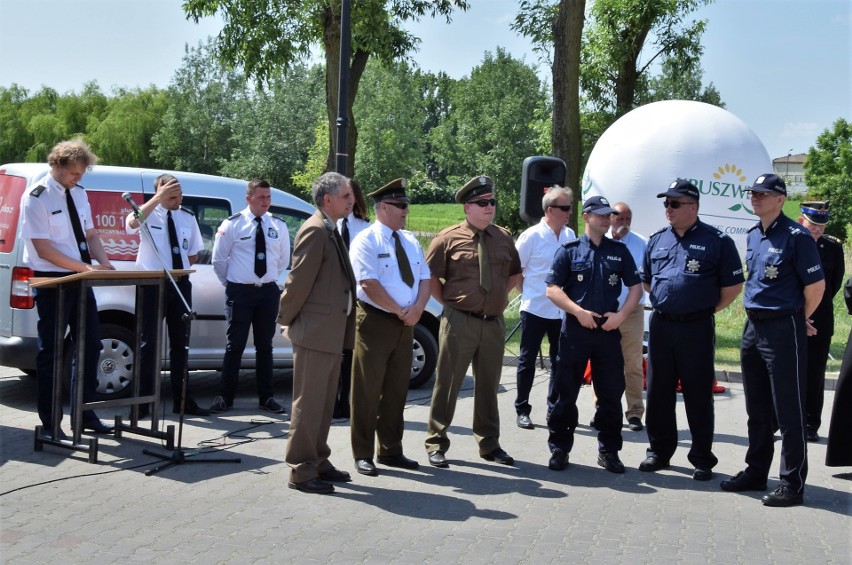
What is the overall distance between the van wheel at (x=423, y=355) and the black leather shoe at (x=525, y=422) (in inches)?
63.2

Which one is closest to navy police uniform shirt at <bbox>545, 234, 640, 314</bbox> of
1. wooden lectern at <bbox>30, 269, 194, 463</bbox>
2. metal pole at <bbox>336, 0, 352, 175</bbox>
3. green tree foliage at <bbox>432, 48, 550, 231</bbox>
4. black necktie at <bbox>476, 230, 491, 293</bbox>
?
black necktie at <bbox>476, 230, 491, 293</bbox>

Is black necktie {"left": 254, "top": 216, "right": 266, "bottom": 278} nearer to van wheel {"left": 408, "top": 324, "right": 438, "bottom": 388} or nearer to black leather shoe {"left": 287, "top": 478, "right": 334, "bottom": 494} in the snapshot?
van wheel {"left": 408, "top": 324, "right": 438, "bottom": 388}

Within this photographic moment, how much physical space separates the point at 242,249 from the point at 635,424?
389 cm

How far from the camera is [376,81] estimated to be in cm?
7875

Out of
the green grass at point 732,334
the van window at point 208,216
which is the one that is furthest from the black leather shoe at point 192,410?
the green grass at point 732,334

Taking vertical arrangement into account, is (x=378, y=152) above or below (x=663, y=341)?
A: above

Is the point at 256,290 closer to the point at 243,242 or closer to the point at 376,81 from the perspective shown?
the point at 243,242

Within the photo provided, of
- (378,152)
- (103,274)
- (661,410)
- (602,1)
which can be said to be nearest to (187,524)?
(103,274)

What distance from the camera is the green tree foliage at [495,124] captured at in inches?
3041

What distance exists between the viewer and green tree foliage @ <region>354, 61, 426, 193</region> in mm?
76688

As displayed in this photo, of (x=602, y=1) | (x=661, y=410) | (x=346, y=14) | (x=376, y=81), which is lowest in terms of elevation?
(x=661, y=410)

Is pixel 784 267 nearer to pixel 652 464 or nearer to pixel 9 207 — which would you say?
pixel 652 464

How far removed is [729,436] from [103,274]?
5.34 m

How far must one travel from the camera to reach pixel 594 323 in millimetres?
6918
